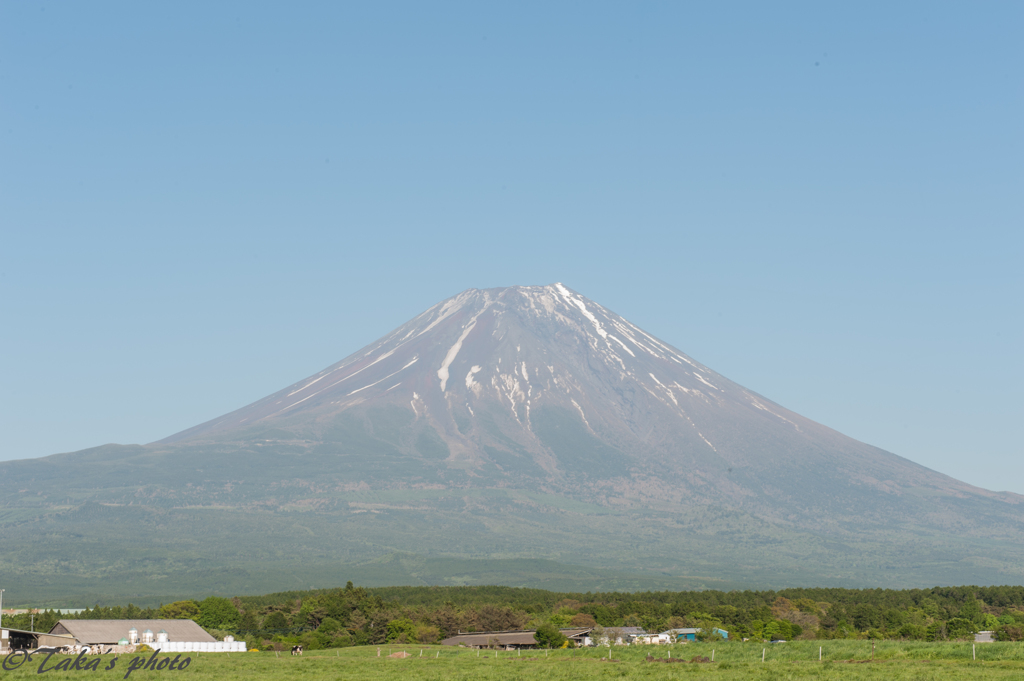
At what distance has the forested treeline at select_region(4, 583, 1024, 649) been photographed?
3228 inches

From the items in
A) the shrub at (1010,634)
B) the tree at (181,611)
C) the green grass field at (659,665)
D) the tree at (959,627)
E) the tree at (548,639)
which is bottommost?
the tree at (181,611)

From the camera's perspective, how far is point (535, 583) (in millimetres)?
197875

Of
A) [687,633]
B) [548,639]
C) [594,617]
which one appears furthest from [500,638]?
[594,617]

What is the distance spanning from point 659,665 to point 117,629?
43.8 m

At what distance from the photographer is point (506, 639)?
259 feet

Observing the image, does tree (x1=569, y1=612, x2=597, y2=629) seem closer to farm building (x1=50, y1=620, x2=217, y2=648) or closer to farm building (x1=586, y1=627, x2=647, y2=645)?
farm building (x1=586, y1=627, x2=647, y2=645)

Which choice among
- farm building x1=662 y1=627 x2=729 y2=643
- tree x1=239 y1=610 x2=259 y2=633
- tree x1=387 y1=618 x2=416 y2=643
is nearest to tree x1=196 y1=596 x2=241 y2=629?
tree x1=239 y1=610 x2=259 y2=633

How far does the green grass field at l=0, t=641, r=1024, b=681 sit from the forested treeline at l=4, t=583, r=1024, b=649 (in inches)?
1022

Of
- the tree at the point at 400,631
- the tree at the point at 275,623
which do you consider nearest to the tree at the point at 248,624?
the tree at the point at 275,623

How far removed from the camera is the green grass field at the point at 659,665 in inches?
1492

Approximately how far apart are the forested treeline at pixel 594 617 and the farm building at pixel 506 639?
2606mm

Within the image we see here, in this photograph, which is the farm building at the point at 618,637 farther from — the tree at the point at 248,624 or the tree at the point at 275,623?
the tree at the point at 248,624

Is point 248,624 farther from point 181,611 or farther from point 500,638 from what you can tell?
point 500,638

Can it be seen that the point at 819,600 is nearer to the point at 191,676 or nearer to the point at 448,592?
the point at 448,592
